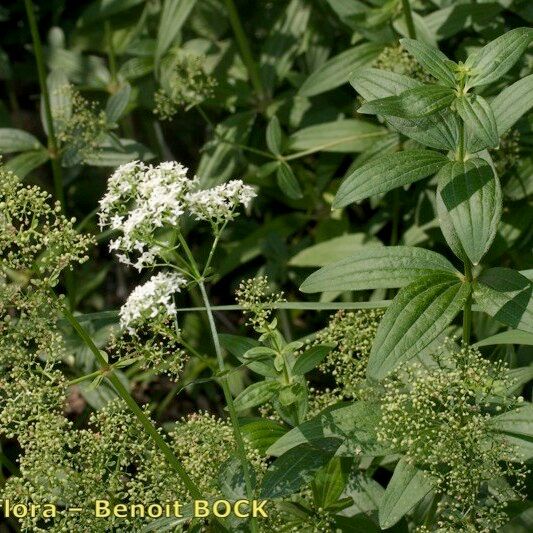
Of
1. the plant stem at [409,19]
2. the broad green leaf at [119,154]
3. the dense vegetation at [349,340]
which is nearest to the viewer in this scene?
the dense vegetation at [349,340]

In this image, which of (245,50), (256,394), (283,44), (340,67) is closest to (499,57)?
(256,394)

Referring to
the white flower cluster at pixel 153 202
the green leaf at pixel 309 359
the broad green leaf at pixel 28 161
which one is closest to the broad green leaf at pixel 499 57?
the white flower cluster at pixel 153 202

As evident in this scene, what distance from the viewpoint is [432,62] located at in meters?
2.56

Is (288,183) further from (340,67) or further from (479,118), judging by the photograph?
(479,118)

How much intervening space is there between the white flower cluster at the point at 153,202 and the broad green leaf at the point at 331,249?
59.9 inches

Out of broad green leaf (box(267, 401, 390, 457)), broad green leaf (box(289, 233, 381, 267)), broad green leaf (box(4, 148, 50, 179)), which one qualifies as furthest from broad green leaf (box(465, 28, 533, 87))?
broad green leaf (box(4, 148, 50, 179))

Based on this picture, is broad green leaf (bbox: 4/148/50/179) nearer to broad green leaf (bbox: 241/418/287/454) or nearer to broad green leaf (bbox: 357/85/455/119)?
broad green leaf (bbox: 241/418/287/454)

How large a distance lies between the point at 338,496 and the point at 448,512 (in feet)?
1.05

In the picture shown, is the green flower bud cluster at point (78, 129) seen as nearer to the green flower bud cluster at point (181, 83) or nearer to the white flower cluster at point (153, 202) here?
the green flower bud cluster at point (181, 83)

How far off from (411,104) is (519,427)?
2.90 ft

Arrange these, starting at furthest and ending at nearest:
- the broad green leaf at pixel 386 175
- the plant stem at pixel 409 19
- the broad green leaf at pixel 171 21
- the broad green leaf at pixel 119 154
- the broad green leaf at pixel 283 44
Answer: the broad green leaf at pixel 283 44 → the broad green leaf at pixel 171 21 → the broad green leaf at pixel 119 154 → the plant stem at pixel 409 19 → the broad green leaf at pixel 386 175

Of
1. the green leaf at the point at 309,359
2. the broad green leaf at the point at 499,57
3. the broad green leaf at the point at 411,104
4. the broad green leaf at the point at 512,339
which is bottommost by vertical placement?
the broad green leaf at the point at 512,339

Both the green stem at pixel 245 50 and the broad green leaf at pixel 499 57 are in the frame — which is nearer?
the broad green leaf at pixel 499 57

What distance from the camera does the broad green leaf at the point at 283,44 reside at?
4367mm
